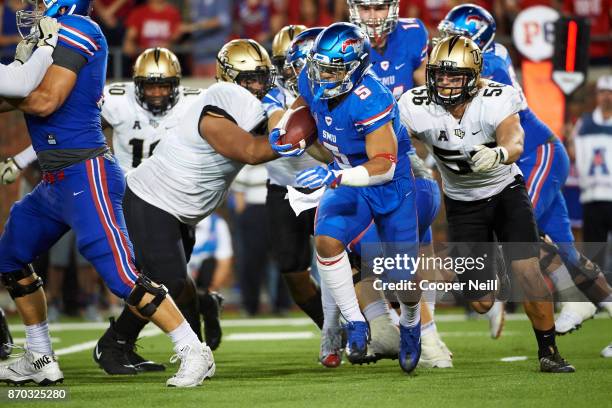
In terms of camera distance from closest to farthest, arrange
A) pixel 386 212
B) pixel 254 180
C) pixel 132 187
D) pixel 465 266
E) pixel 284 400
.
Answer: pixel 284 400 → pixel 386 212 → pixel 132 187 → pixel 465 266 → pixel 254 180

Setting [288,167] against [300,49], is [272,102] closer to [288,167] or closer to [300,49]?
[300,49]

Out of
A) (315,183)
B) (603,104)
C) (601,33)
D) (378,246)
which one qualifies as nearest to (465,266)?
(378,246)

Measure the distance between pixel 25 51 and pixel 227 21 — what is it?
22.7 feet

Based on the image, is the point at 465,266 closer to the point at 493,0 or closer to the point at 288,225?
the point at 288,225

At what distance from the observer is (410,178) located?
6.22 metres

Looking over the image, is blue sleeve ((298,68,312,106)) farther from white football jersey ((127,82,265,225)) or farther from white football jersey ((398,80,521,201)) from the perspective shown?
white football jersey ((398,80,521,201))

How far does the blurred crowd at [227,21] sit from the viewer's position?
12328 millimetres

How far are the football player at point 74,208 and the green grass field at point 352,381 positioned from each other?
27cm

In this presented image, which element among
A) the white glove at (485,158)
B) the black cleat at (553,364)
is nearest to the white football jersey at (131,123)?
the white glove at (485,158)

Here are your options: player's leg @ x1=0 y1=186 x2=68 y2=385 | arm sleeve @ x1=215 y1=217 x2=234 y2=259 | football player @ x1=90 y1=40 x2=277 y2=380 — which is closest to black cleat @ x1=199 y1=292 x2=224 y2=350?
football player @ x1=90 y1=40 x2=277 y2=380

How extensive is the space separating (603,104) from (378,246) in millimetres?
4915

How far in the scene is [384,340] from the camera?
648 centimetres

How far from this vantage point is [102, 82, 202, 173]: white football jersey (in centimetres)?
759

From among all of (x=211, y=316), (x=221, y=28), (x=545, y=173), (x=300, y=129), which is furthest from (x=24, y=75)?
(x=221, y=28)
